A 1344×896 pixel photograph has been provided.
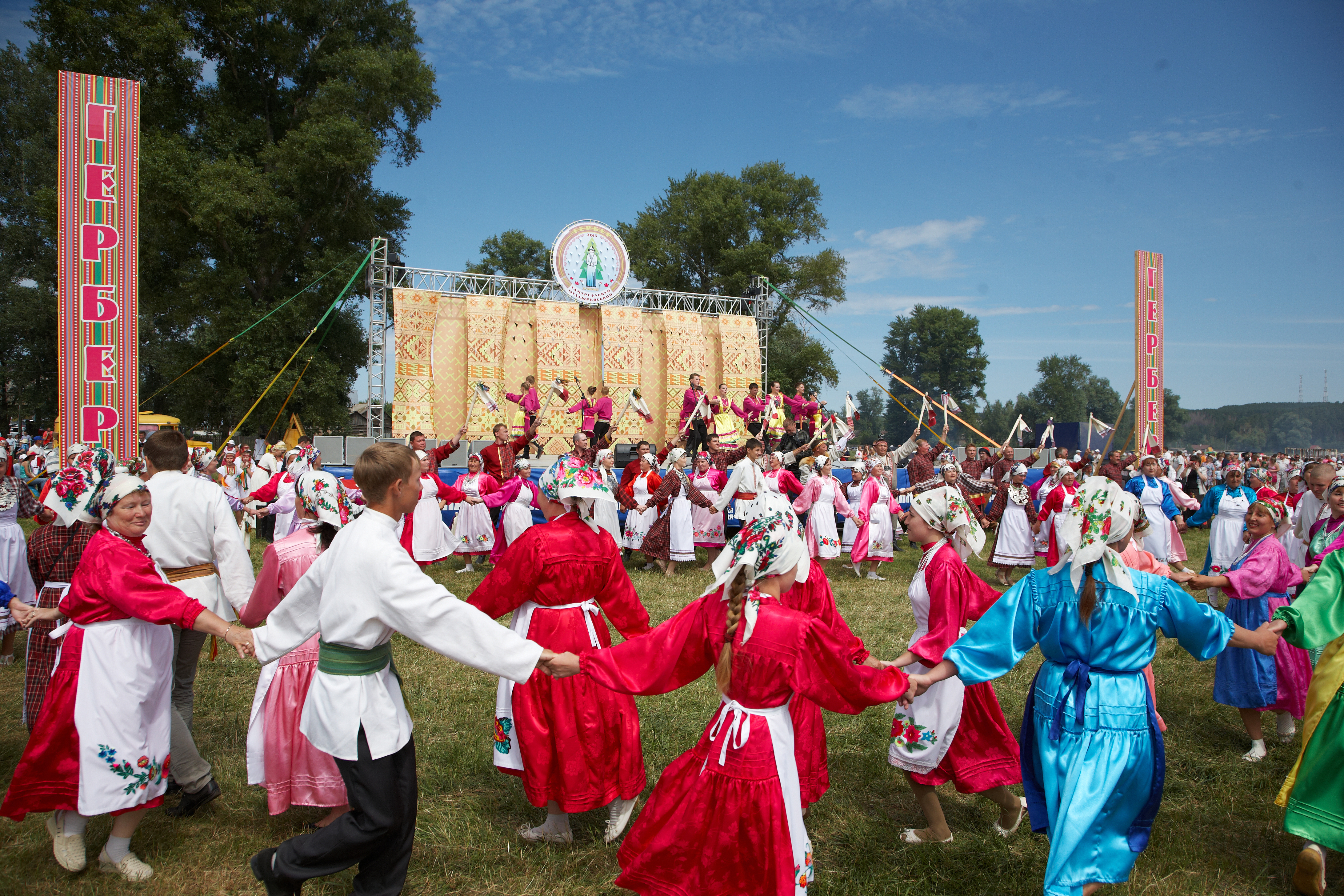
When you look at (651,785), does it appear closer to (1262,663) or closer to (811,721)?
(811,721)

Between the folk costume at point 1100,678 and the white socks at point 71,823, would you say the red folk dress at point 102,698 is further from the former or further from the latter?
the folk costume at point 1100,678

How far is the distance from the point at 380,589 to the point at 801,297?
33715mm

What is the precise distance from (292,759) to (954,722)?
3.06 m

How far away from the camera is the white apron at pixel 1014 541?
405 inches

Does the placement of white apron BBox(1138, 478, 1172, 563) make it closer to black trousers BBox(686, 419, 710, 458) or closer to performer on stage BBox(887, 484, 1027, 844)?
performer on stage BBox(887, 484, 1027, 844)

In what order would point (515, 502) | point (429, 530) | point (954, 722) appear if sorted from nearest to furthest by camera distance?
1. point (954, 722)
2. point (515, 502)
3. point (429, 530)

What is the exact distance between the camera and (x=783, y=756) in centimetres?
248

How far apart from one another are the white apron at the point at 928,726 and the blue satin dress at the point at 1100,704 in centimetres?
67

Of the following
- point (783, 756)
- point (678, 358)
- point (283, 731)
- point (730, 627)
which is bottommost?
point (283, 731)

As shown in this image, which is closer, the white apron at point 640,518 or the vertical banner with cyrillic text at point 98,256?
the vertical banner with cyrillic text at point 98,256

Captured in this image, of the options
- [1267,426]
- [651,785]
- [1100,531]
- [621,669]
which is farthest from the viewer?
[1267,426]

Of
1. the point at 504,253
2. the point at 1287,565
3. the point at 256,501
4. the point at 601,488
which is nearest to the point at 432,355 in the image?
the point at 256,501

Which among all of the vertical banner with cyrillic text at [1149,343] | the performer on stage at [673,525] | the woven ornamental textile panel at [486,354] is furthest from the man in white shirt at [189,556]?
the vertical banner with cyrillic text at [1149,343]

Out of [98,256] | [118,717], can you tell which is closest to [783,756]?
[118,717]
